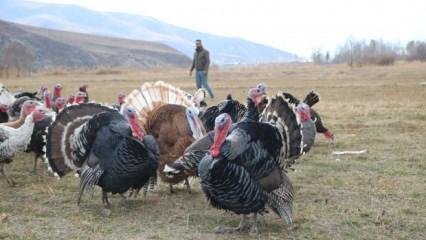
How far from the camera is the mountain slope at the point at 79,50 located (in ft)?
225

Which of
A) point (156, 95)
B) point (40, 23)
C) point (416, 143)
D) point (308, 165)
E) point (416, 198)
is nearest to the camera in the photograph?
point (416, 198)

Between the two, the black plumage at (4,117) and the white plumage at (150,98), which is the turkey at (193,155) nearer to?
the white plumage at (150,98)

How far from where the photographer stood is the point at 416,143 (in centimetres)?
950

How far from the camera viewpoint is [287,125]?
526 cm

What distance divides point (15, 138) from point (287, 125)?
133 inches

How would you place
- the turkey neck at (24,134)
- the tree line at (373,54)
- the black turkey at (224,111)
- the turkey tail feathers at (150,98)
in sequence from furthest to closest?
the tree line at (373,54), the black turkey at (224,111), the turkey neck at (24,134), the turkey tail feathers at (150,98)

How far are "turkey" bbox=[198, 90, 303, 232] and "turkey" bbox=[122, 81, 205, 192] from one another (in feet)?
4.55

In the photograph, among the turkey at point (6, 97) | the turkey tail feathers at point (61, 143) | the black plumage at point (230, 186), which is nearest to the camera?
the black plumage at point (230, 186)

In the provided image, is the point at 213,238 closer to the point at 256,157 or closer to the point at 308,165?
the point at 256,157

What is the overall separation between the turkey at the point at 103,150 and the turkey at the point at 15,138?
0.96 metres

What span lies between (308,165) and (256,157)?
331 cm

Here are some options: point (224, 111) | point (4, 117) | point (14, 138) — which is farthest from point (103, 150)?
point (4, 117)

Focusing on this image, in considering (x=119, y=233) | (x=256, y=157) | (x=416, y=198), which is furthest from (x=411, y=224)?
(x=119, y=233)

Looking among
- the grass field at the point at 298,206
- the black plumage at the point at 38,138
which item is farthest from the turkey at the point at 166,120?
the black plumage at the point at 38,138
